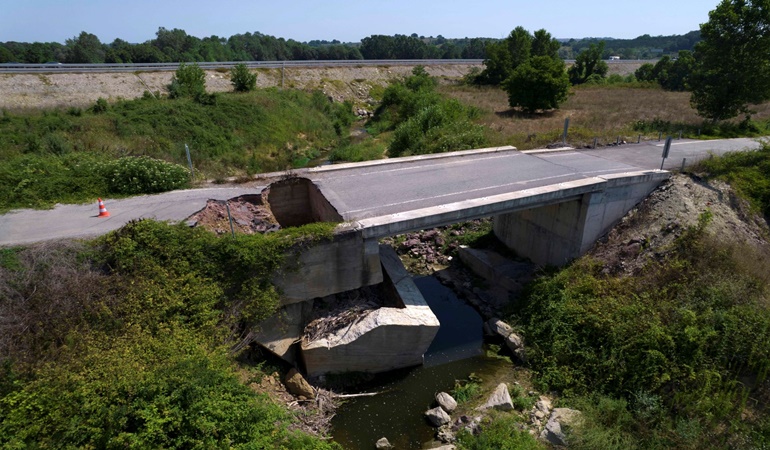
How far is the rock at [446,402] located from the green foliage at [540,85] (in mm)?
32522

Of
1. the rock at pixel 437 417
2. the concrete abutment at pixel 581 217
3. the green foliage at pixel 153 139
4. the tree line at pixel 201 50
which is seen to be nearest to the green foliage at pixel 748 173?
the concrete abutment at pixel 581 217

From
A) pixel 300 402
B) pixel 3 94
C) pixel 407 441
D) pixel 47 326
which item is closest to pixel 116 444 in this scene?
pixel 47 326

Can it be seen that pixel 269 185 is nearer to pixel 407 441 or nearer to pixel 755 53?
pixel 407 441

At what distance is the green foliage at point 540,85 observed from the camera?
37031 millimetres

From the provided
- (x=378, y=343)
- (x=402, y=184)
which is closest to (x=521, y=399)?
(x=378, y=343)

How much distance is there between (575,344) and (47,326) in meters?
13.5

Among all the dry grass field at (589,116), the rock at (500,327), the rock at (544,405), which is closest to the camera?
the rock at (544,405)

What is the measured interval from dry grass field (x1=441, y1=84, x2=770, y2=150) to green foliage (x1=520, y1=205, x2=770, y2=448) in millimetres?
9180

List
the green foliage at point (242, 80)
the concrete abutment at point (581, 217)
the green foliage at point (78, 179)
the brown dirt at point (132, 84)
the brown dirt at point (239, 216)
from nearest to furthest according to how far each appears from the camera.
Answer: the brown dirt at point (239, 216) < the green foliage at point (78, 179) < the concrete abutment at point (581, 217) < the brown dirt at point (132, 84) < the green foliage at point (242, 80)

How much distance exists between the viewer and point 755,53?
23.8 meters

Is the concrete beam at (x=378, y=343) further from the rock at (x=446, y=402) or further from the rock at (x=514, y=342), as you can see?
the rock at (x=514, y=342)

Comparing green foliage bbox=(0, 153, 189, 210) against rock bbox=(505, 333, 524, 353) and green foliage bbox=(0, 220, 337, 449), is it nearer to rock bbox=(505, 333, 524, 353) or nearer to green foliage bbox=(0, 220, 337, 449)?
green foliage bbox=(0, 220, 337, 449)

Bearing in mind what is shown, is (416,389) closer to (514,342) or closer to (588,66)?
(514,342)

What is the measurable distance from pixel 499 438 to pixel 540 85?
34.3m
